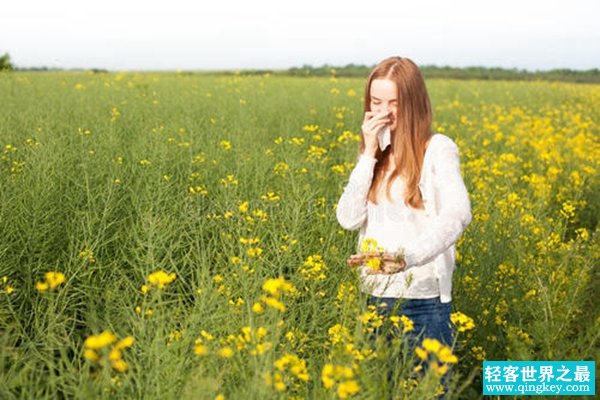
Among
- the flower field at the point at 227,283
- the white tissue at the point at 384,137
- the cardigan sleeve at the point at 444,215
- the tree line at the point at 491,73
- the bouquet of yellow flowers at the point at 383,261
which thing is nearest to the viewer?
the flower field at the point at 227,283

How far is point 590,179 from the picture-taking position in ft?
21.3

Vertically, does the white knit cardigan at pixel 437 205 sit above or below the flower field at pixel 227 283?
above

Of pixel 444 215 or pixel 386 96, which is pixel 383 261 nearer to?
pixel 444 215

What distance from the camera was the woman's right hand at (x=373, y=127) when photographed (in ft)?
8.20

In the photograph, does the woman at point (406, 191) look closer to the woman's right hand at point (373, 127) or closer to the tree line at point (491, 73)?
the woman's right hand at point (373, 127)

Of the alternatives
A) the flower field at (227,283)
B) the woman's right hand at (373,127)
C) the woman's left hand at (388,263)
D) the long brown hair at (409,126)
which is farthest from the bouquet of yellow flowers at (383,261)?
the woman's right hand at (373,127)

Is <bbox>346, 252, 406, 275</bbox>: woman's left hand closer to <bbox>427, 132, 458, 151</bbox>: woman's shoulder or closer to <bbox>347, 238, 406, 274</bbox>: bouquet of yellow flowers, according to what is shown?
<bbox>347, 238, 406, 274</bbox>: bouquet of yellow flowers

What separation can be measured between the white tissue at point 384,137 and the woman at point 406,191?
0.01 meters

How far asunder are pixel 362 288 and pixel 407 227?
0.31m

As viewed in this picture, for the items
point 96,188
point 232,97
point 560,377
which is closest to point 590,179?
point 560,377

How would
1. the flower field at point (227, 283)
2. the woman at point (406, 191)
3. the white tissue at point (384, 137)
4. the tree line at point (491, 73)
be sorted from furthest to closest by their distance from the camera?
the tree line at point (491, 73)
the white tissue at point (384, 137)
the woman at point (406, 191)
the flower field at point (227, 283)

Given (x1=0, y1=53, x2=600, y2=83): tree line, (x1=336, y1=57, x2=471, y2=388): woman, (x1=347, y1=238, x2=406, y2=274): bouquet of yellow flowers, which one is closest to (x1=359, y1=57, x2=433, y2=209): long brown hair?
(x1=336, y1=57, x2=471, y2=388): woman

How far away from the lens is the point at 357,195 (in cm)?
256

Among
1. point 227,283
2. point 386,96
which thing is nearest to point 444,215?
point 386,96
